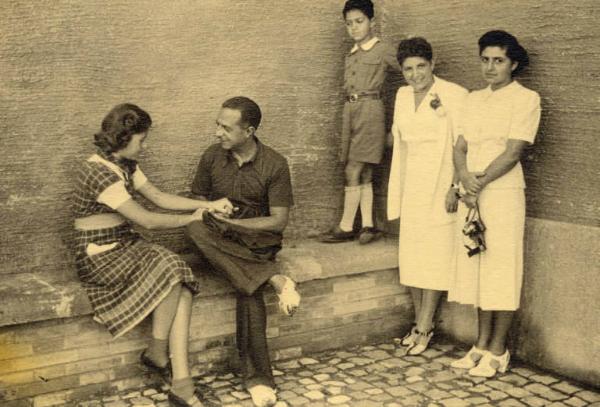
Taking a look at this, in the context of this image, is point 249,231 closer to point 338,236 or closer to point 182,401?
point 182,401

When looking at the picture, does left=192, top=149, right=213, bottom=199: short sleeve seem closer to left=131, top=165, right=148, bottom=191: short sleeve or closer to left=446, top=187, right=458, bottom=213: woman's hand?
left=131, top=165, right=148, bottom=191: short sleeve

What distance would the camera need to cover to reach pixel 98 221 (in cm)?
416

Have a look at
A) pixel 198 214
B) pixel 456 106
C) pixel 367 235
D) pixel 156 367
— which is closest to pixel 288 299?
pixel 198 214

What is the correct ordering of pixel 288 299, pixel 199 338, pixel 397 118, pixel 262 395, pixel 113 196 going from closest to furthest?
pixel 113 196, pixel 262 395, pixel 288 299, pixel 199 338, pixel 397 118

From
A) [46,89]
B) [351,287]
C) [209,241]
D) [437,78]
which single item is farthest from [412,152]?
[46,89]

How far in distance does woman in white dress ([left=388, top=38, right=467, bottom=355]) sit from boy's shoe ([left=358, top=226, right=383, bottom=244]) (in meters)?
0.39

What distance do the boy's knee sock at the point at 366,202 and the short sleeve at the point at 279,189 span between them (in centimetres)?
124

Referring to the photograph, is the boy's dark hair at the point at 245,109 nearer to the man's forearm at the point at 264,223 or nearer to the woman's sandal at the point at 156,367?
the man's forearm at the point at 264,223

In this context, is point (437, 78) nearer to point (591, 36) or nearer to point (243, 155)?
point (591, 36)

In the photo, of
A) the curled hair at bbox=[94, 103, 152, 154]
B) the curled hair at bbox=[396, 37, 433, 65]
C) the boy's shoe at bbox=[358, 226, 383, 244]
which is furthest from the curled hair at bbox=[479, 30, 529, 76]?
the curled hair at bbox=[94, 103, 152, 154]

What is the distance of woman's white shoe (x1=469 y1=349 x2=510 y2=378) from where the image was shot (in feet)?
15.1

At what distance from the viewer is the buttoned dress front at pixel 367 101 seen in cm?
532

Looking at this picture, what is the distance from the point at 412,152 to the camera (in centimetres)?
498

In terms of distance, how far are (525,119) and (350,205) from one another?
64.4 inches
